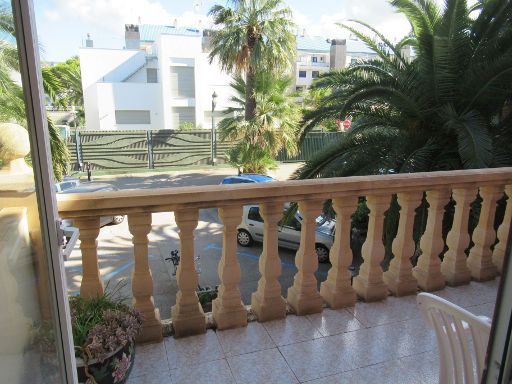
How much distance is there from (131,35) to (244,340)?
38.5 metres

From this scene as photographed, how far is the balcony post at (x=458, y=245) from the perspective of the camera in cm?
250

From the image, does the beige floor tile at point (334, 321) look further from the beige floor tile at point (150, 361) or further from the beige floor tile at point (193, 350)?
the beige floor tile at point (150, 361)

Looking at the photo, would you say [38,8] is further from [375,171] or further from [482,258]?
[375,171]

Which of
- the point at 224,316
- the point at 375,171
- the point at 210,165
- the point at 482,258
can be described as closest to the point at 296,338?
the point at 224,316

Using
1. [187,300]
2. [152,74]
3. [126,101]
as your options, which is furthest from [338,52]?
[187,300]

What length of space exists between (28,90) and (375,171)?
4302 mm

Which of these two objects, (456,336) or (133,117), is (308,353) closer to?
(456,336)

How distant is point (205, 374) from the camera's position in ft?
5.99

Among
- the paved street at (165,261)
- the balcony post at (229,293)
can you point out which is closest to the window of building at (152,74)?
the paved street at (165,261)

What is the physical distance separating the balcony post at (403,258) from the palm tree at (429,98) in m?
1.99

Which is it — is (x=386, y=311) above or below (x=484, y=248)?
Result: below

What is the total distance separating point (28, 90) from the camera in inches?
37.5

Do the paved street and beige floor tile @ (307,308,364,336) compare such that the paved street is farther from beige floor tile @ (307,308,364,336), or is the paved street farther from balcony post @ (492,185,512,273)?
balcony post @ (492,185,512,273)

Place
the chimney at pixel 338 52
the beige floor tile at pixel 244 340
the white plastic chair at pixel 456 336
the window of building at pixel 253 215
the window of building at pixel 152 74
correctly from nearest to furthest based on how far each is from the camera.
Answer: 1. the white plastic chair at pixel 456 336
2. the beige floor tile at pixel 244 340
3. the window of building at pixel 253 215
4. the window of building at pixel 152 74
5. the chimney at pixel 338 52
